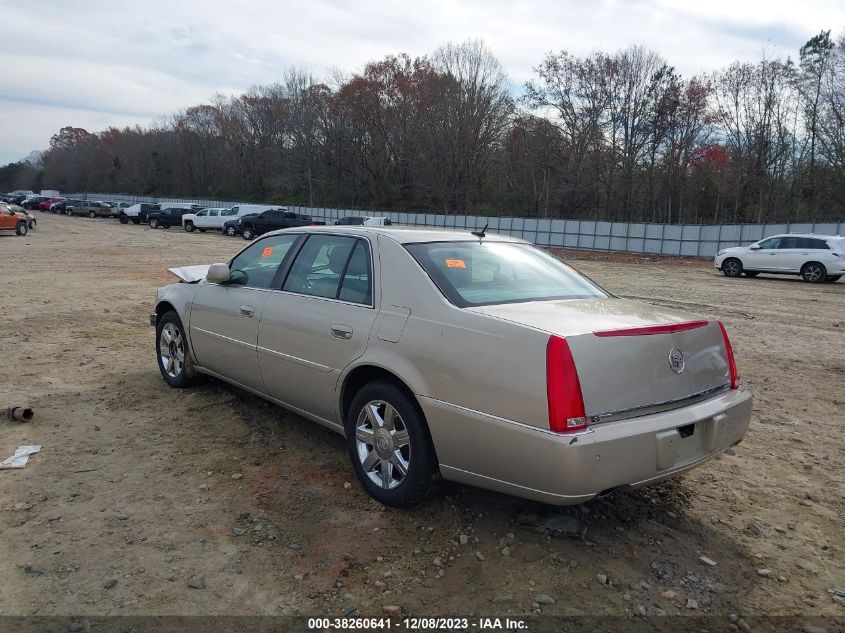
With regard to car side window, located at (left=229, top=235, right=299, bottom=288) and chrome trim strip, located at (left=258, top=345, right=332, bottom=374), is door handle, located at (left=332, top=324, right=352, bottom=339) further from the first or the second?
car side window, located at (left=229, top=235, right=299, bottom=288)

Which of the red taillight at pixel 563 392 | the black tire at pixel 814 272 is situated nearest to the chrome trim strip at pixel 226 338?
the red taillight at pixel 563 392

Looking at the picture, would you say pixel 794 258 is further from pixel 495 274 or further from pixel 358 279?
pixel 358 279

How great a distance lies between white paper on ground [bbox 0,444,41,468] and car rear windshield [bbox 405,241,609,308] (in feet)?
9.73

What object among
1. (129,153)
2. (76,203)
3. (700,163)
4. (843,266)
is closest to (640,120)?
(700,163)

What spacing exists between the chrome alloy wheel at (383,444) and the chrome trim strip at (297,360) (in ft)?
1.37

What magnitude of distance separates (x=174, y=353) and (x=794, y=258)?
20.7 metres

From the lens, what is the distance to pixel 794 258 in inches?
813

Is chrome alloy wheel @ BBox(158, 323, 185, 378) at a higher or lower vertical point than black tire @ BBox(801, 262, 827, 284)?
lower

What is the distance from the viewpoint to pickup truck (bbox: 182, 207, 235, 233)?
4319cm

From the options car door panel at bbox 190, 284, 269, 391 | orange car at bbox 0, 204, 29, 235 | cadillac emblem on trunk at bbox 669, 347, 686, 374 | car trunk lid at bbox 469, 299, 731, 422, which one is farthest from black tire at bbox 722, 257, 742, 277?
orange car at bbox 0, 204, 29, 235

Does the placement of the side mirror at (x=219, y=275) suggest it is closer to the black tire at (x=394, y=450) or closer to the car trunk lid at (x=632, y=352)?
the black tire at (x=394, y=450)

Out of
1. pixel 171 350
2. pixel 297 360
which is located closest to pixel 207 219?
pixel 171 350

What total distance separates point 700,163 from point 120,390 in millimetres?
45365

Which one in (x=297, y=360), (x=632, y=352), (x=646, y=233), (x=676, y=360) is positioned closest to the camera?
(x=632, y=352)
